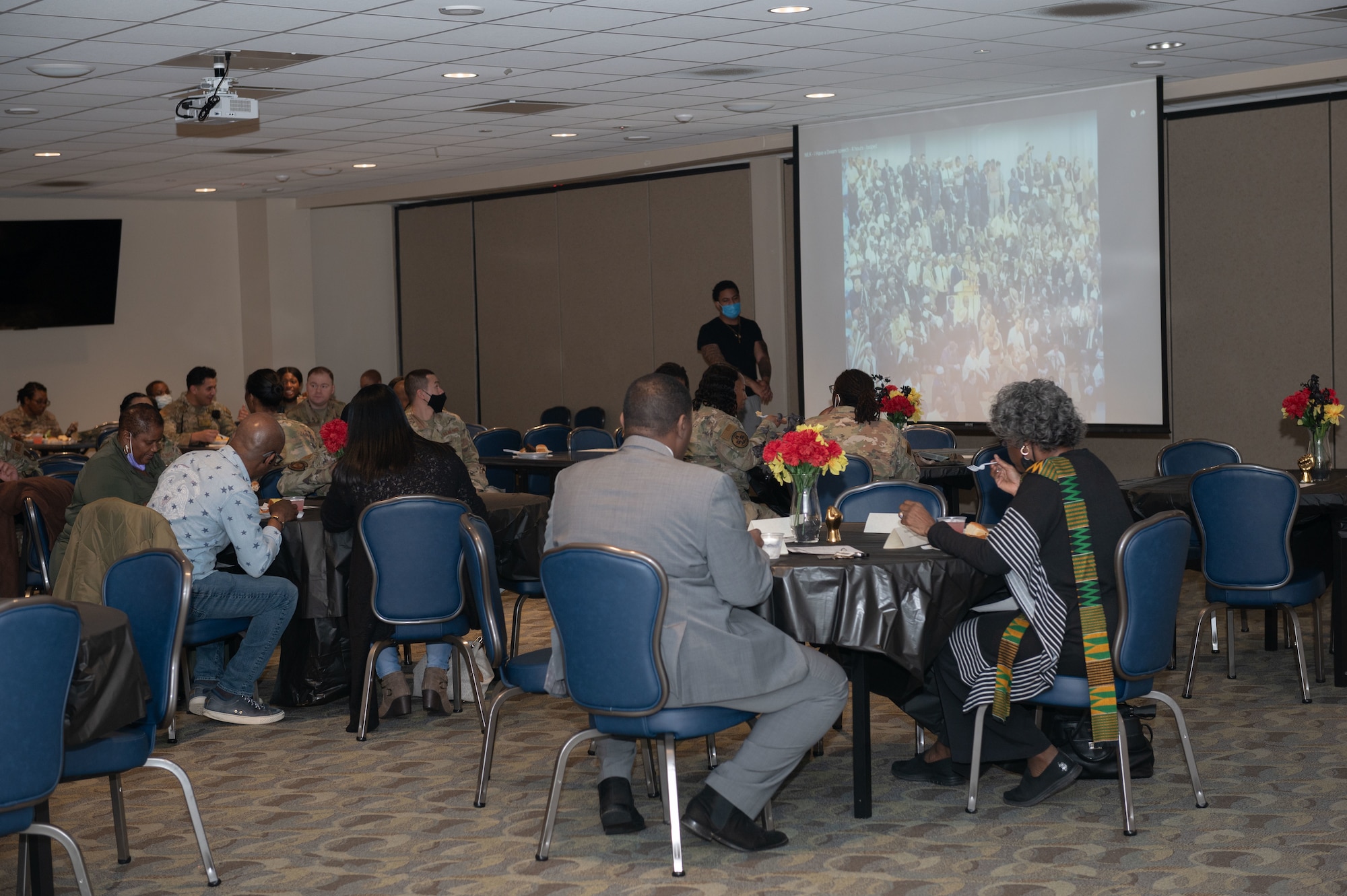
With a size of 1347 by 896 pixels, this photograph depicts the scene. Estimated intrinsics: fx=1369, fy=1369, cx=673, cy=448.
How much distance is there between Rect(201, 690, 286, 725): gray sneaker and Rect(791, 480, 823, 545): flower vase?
2543 millimetres

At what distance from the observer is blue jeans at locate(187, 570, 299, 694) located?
5.39 m

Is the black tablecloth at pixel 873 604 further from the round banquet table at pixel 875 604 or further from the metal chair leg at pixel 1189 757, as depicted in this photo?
the metal chair leg at pixel 1189 757

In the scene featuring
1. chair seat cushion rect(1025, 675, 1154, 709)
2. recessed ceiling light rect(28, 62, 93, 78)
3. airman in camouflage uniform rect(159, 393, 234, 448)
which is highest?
recessed ceiling light rect(28, 62, 93, 78)

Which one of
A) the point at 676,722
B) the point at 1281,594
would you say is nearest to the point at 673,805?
the point at 676,722

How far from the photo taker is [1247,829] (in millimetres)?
4027

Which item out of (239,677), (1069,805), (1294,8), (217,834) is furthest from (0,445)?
(1294,8)

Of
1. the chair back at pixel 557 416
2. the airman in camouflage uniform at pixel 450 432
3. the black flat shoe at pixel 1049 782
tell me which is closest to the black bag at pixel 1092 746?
the black flat shoe at pixel 1049 782

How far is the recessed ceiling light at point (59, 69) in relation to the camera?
7473 millimetres

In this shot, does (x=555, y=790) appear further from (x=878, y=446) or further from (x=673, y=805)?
(x=878, y=446)

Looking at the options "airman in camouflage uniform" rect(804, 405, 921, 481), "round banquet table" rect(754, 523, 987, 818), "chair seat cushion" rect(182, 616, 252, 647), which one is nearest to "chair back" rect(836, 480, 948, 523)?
"airman in camouflage uniform" rect(804, 405, 921, 481)

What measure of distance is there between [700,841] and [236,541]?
2282 mm

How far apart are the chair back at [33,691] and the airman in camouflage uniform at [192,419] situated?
8.20 meters

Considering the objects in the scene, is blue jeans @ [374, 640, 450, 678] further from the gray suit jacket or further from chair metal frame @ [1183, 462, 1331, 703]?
chair metal frame @ [1183, 462, 1331, 703]

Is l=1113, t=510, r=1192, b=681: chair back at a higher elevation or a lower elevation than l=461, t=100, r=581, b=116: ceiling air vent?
lower
